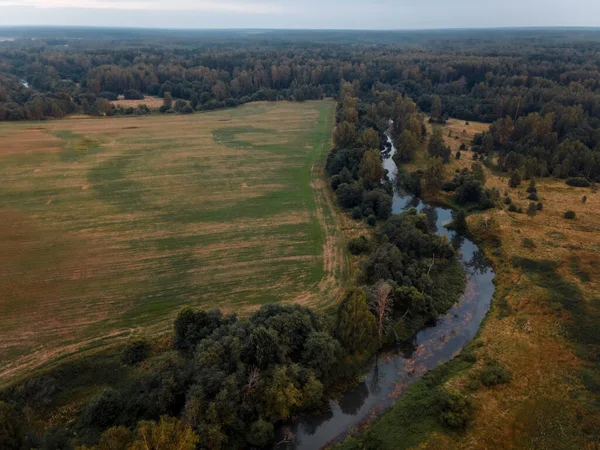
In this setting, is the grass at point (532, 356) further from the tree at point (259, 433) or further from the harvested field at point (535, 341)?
the tree at point (259, 433)

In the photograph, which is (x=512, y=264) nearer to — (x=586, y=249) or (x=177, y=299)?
(x=586, y=249)

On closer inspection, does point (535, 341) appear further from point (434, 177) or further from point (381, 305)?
point (434, 177)

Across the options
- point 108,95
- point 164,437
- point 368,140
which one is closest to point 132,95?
point 108,95

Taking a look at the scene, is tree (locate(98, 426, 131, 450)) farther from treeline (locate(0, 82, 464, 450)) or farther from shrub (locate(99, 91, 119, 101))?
shrub (locate(99, 91, 119, 101))

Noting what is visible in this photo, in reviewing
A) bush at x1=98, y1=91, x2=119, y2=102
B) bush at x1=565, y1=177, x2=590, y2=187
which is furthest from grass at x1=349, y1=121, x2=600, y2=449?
bush at x1=98, y1=91, x2=119, y2=102

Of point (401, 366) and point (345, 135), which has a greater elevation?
point (345, 135)

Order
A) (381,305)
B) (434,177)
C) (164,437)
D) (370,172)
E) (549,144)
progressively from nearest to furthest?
(164,437) → (381,305) → (370,172) → (434,177) → (549,144)
